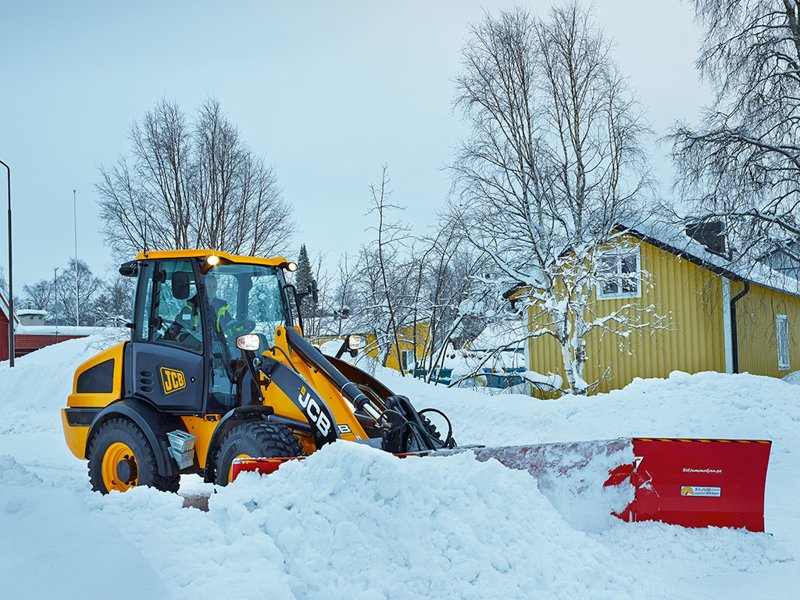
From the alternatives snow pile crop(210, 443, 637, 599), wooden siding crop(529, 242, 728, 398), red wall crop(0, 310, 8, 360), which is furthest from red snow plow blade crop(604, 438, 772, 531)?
red wall crop(0, 310, 8, 360)

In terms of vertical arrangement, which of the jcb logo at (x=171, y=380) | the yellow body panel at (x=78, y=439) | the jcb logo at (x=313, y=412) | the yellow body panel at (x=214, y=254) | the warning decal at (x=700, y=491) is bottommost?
the warning decal at (x=700, y=491)

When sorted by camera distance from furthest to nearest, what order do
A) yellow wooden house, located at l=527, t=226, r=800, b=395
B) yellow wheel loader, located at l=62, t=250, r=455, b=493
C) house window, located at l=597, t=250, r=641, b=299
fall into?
yellow wooden house, located at l=527, t=226, r=800, b=395 < house window, located at l=597, t=250, r=641, b=299 < yellow wheel loader, located at l=62, t=250, r=455, b=493

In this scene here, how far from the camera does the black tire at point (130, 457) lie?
7.10 meters

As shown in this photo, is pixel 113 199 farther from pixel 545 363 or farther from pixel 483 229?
pixel 545 363

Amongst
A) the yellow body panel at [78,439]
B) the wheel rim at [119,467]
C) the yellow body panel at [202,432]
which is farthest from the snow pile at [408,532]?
the yellow body panel at [78,439]

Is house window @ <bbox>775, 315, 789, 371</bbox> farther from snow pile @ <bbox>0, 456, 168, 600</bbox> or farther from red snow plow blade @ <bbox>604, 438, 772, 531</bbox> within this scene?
snow pile @ <bbox>0, 456, 168, 600</bbox>

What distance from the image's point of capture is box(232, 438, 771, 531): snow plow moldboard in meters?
5.95

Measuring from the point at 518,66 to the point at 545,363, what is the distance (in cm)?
720

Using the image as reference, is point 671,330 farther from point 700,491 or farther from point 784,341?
point 700,491

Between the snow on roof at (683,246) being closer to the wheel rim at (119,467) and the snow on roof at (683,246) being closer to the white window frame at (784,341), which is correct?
the white window frame at (784,341)

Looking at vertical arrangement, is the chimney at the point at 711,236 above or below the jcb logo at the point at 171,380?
above

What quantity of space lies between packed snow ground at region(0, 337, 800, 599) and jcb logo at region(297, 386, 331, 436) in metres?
1.09

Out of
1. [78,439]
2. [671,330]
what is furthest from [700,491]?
[671,330]

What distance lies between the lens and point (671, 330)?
1705 cm
